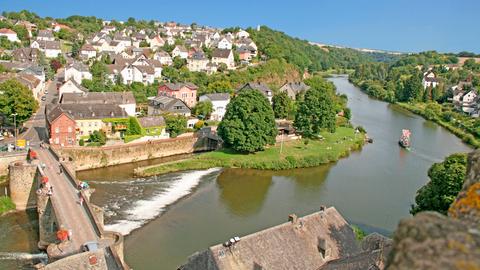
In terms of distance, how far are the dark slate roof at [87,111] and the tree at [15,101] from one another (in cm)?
226

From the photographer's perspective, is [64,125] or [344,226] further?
[64,125]

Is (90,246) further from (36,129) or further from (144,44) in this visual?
(144,44)

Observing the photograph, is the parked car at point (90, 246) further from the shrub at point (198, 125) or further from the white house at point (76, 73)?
the white house at point (76, 73)

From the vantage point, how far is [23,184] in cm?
3100

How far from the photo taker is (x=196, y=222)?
30234mm

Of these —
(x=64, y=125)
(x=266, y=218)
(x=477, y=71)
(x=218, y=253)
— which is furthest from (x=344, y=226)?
(x=477, y=71)

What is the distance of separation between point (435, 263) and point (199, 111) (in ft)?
181

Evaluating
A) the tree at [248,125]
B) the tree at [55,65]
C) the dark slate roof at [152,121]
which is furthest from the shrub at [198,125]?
the tree at [55,65]

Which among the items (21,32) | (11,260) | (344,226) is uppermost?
(21,32)

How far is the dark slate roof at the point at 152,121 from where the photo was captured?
1850 inches

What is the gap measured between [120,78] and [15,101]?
91.9 feet

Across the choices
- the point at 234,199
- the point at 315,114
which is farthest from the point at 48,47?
the point at 234,199

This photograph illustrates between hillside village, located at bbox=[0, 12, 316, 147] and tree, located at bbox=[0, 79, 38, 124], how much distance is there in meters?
2.49

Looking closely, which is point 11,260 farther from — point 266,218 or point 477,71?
point 477,71
